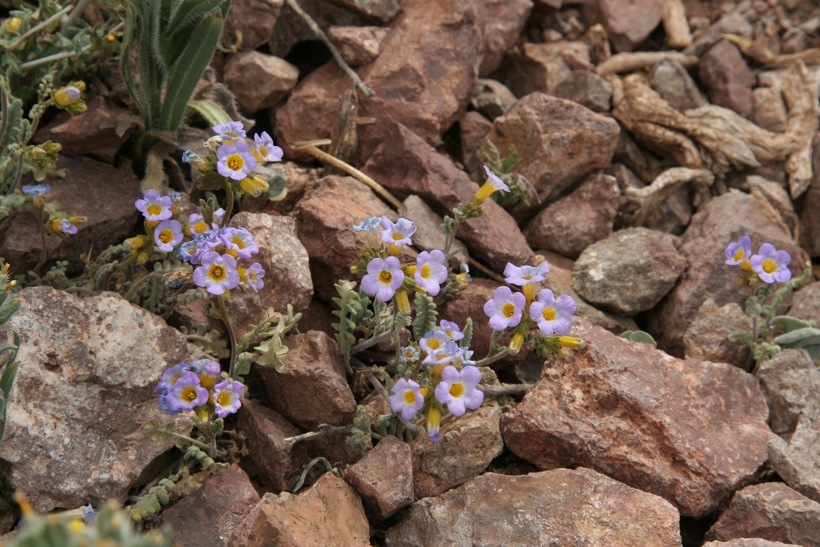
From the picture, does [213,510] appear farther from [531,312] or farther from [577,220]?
[577,220]

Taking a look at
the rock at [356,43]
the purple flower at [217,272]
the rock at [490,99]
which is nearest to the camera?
the purple flower at [217,272]

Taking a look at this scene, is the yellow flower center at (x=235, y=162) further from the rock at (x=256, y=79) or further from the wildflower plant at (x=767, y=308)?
the wildflower plant at (x=767, y=308)

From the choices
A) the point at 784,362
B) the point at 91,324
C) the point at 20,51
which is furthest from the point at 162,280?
the point at 784,362

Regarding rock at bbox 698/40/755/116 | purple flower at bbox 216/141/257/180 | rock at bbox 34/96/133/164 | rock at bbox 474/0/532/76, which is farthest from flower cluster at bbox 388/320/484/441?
rock at bbox 698/40/755/116

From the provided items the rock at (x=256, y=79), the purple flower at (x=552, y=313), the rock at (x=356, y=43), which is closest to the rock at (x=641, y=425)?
the purple flower at (x=552, y=313)

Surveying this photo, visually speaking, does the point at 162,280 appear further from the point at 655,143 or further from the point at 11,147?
the point at 655,143

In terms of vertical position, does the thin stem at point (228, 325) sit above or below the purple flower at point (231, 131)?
below
